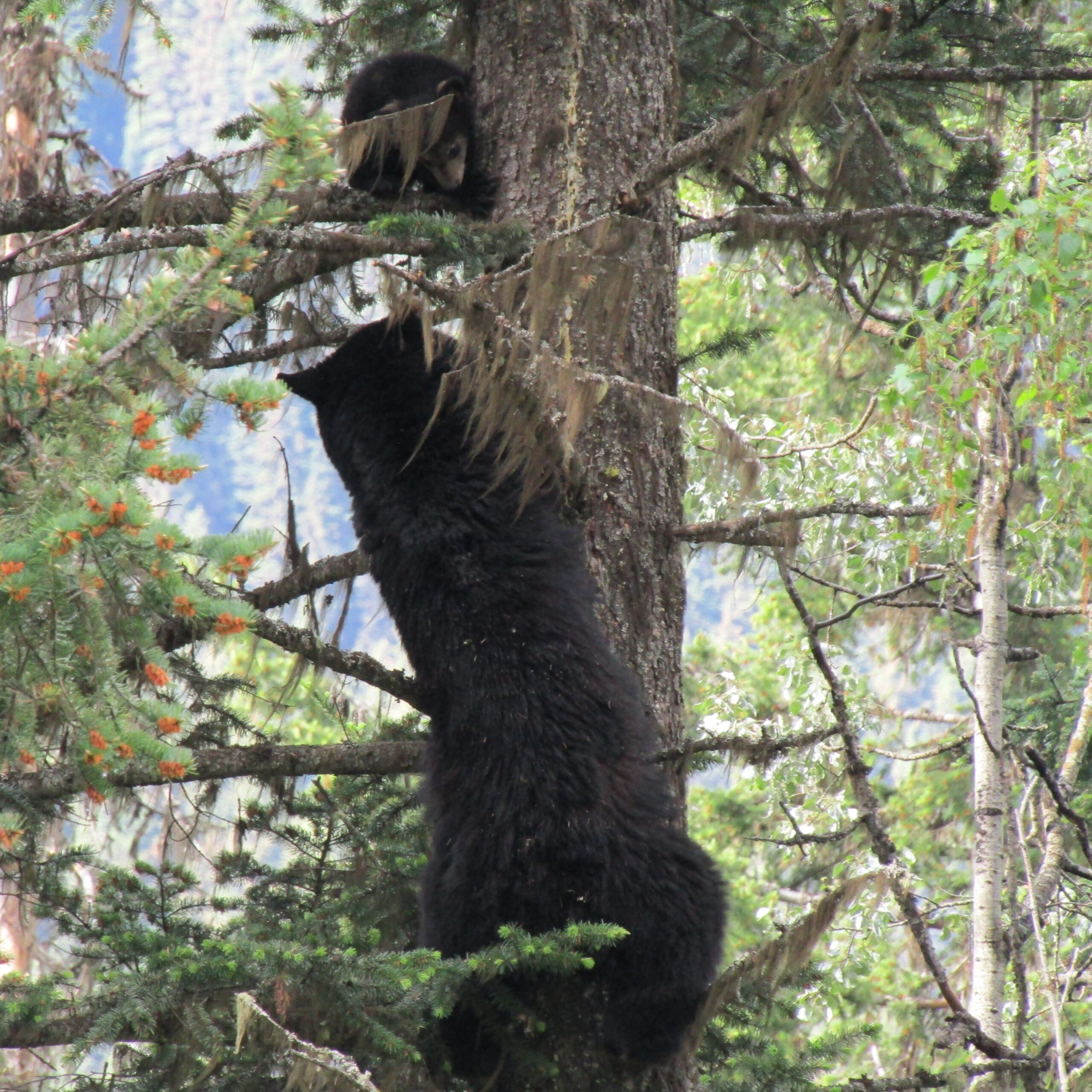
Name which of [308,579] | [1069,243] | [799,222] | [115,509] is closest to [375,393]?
[308,579]

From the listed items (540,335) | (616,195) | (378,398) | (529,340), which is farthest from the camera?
(378,398)

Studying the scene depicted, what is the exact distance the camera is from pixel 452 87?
3.74m

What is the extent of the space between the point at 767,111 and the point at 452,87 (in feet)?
4.10

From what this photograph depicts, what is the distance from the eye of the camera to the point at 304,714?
14852 mm

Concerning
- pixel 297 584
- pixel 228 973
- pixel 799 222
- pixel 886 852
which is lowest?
pixel 228 973

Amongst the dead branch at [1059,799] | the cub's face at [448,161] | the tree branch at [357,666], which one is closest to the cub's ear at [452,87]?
the cub's face at [448,161]

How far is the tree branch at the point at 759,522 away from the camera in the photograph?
3135 millimetres

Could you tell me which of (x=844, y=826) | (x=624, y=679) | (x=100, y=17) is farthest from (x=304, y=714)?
(x=624, y=679)

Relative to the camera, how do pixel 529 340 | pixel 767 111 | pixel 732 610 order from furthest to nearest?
1. pixel 732 610
2. pixel 767 111
3. pixel 529 340

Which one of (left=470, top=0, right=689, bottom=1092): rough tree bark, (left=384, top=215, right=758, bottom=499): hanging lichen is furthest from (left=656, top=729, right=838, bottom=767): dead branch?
(left=384, top=215, right=758, bottom=499): hanging lichen

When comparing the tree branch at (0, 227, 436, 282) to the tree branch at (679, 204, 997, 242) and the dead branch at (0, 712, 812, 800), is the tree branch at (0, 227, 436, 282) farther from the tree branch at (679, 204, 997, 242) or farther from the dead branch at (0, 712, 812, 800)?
the dead branch at (0, 712, 812, 800)

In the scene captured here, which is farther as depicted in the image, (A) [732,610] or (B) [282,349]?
(A) [732,610]

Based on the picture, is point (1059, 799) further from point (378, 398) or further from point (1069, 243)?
point (378, 398)

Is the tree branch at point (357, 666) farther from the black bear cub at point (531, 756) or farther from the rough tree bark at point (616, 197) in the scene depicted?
the rough tree bark at point (616, 197)
